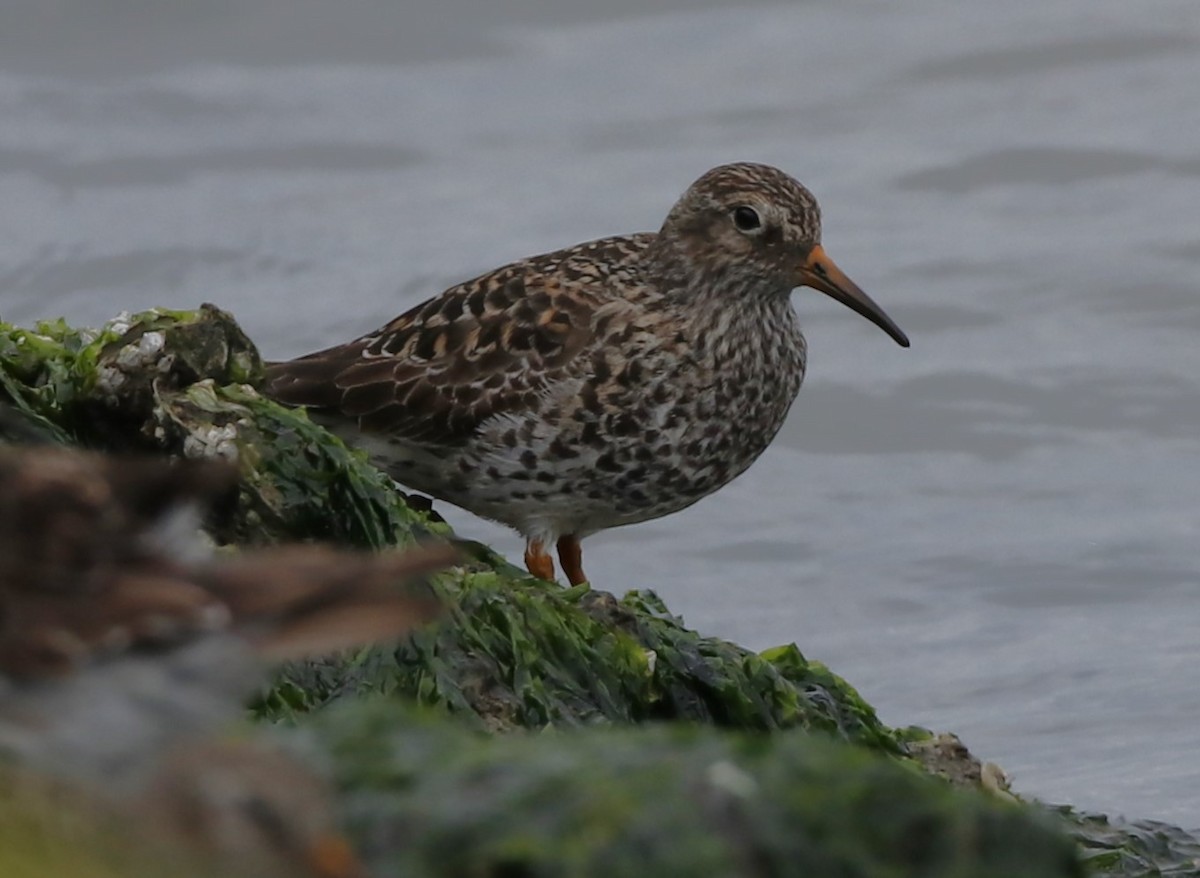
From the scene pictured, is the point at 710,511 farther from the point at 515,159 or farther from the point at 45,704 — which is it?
the point at 45,704

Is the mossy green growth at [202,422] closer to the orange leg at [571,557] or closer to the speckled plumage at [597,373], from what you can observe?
the speckled plumage at [597,373]

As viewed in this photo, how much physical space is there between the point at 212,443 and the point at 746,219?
9.03 feet

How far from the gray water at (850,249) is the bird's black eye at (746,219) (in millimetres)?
2241

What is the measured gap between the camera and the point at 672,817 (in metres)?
3.01

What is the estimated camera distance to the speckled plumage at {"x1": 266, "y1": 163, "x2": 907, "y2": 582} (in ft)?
24.2

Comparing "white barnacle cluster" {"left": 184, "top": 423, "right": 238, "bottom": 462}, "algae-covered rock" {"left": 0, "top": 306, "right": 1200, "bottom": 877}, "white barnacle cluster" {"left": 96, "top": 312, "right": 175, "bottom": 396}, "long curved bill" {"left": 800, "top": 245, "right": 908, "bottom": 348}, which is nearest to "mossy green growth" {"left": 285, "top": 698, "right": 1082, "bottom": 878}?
"algae-covered rock" {"left": 0, "top": 306, "right": 1200, "bottom": 877}

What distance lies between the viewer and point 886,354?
1306cm

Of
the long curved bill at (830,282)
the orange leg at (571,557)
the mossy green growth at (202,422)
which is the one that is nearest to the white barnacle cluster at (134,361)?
the mossy green growth at (202,422)

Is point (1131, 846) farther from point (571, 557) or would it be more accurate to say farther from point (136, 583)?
point (136, 583)

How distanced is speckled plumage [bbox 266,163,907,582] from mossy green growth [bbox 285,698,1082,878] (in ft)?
13.7

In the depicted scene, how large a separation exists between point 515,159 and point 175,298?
8.65ft

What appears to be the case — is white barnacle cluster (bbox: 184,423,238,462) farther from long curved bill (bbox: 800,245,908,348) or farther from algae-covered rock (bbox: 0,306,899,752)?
long curved bill (bbox: 800,245,908,348)

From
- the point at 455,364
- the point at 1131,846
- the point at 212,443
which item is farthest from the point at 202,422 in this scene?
the point at 1131,846

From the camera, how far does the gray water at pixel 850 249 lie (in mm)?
10305
